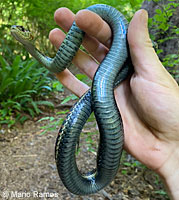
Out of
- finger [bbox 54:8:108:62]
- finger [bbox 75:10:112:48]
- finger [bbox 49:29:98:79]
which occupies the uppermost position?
finger [bbox 75:10:112:48]

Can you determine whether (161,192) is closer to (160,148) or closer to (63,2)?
(160,148)

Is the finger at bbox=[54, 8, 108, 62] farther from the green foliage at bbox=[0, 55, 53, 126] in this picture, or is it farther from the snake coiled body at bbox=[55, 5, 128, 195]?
the green foliage at bbox=[0, 55, 53, 126]

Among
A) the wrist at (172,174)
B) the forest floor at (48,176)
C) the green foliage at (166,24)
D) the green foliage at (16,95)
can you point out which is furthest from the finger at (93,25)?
the green foliage at (16,95)

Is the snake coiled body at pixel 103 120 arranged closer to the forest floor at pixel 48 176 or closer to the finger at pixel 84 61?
the finger at pixel 84 61

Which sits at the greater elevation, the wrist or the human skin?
the human skin

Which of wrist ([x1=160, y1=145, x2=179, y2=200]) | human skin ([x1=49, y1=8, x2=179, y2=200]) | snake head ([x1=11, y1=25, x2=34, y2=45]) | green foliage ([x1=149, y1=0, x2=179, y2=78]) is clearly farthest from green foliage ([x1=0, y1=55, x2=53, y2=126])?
wrist ([x1=160, y1=145, x2=179, y2=200])

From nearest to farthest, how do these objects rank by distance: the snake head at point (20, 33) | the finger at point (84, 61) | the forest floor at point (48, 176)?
the snake head at point (20, 33), the finger at point (84, 61), the forest floor at point (48, 176)

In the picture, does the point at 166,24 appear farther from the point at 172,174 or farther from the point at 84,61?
the point at 172,174
